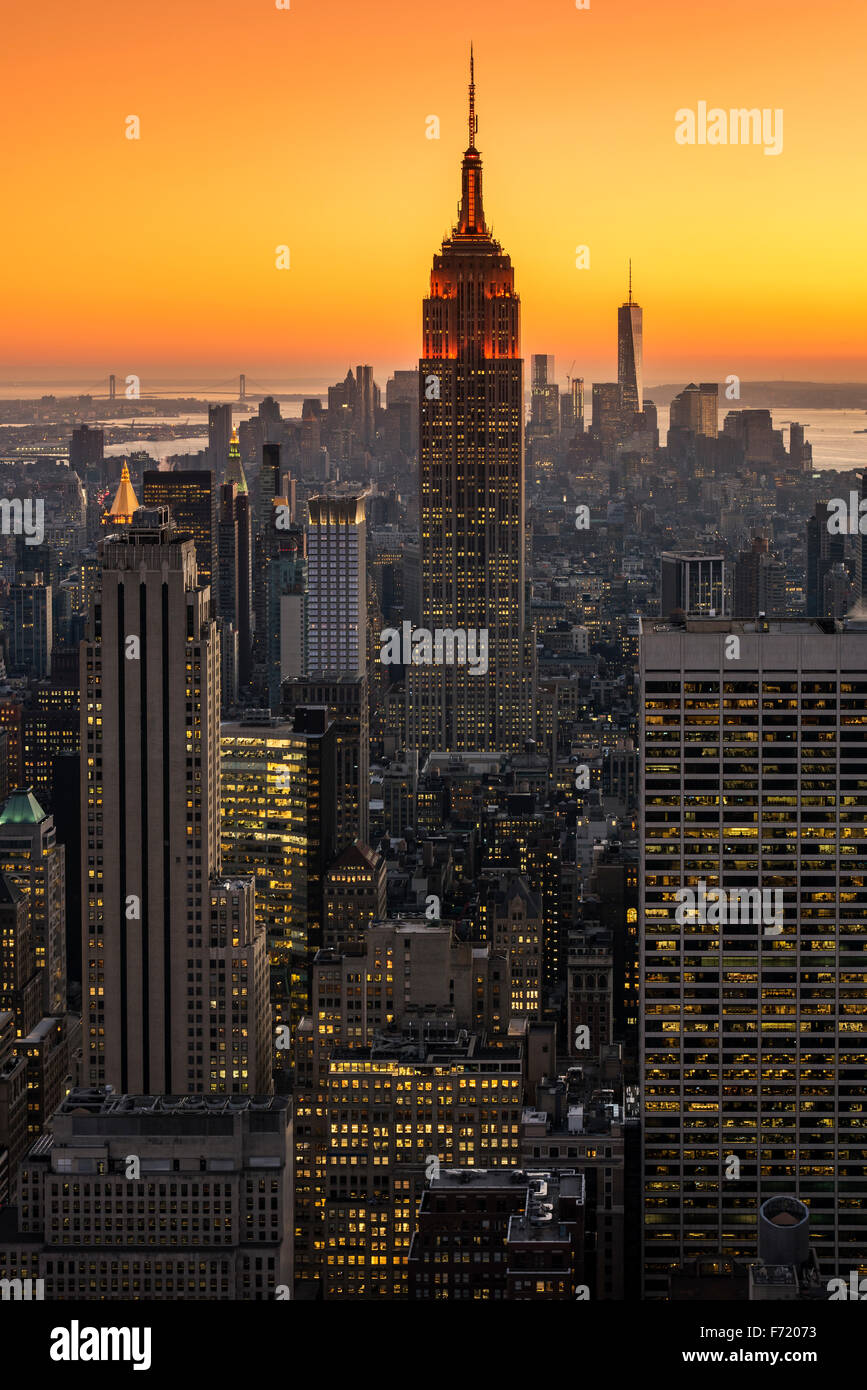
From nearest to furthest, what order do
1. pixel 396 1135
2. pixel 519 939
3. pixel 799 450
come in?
pixel 396 1135 < pixel 799 450 < pixel 519 939

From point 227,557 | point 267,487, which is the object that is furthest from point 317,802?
point 267,487

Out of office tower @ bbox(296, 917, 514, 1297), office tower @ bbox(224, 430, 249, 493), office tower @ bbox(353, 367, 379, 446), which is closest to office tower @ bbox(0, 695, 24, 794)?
office tower @ bbox(224, 430, 249, 493)

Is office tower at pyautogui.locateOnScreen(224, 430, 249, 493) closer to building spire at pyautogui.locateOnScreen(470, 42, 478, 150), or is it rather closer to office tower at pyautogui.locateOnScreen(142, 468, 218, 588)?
office tower at pyautogui.locateOnScreen(142, 468, 218, 588)

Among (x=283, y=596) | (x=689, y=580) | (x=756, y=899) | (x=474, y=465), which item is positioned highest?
(x=474, y=465)

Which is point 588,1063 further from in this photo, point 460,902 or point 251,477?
point 251,477

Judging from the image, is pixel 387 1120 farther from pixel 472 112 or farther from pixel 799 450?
pixel 472 112
